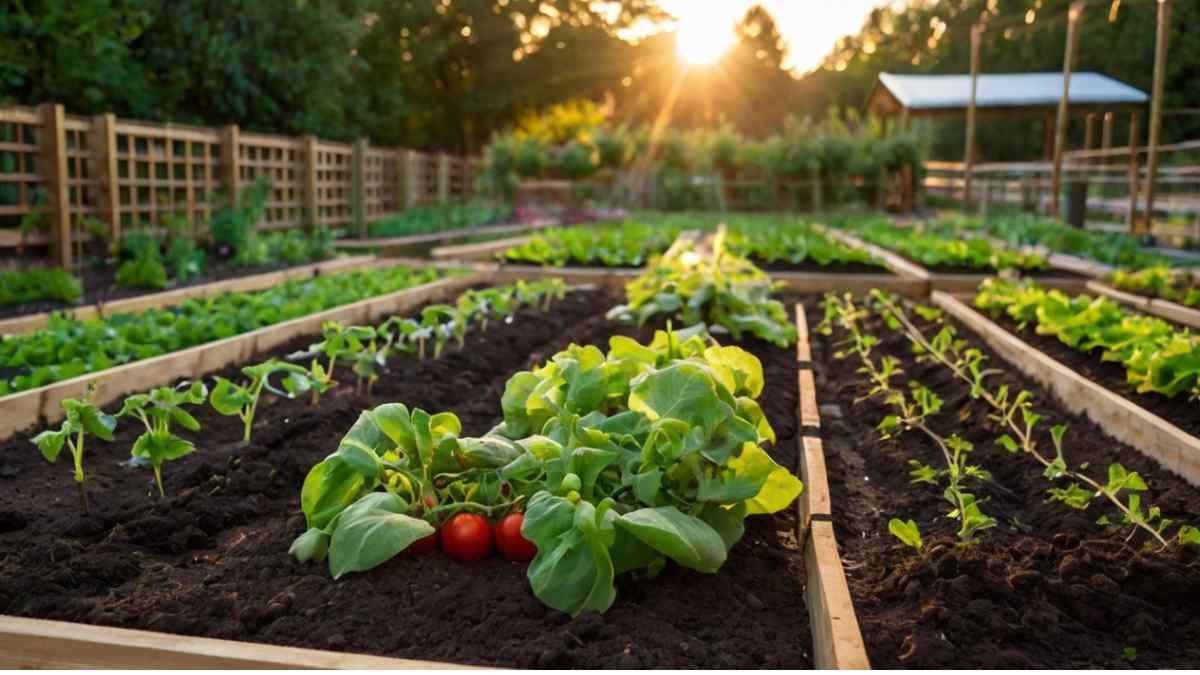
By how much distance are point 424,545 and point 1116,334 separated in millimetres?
3653

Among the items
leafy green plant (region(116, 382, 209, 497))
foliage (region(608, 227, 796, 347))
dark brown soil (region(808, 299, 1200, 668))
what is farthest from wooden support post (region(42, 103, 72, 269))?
dark brown soil (region(808, 299, 1200, 668))

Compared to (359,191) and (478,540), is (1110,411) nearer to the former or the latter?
(478,540)

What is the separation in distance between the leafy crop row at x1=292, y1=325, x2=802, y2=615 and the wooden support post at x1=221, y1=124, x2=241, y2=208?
9.66m

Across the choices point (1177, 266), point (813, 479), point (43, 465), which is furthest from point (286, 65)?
point (813, 479)

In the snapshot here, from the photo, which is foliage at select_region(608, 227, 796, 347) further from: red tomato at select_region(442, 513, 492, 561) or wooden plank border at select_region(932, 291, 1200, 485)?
red tomato at select_region(442, 513, 492, 561)

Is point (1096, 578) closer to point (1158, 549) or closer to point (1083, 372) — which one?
point (1158, 549)

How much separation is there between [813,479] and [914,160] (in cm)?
2034

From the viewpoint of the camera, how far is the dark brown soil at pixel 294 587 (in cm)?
210

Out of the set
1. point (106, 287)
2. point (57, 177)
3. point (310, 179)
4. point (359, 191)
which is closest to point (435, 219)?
point (359, 191)

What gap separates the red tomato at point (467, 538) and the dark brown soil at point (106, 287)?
500 cm

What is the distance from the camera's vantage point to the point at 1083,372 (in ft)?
15.7

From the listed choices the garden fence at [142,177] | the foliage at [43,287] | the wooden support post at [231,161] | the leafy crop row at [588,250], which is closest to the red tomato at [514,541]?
the foliage at [43,287]

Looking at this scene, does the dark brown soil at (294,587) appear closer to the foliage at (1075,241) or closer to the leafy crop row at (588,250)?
the leafy crop row at (588,250)

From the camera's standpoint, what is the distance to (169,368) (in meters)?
4.63
